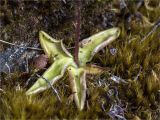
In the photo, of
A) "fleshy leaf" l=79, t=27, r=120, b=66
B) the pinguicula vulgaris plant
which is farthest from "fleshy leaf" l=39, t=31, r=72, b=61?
"fleshy leaf" l=79, t=27, r=120, b=66

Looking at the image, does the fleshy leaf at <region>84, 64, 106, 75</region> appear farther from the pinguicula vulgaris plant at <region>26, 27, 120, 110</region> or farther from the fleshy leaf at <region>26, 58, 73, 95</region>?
the fleshy leaf at <region>26, 58, 73, 95</region>

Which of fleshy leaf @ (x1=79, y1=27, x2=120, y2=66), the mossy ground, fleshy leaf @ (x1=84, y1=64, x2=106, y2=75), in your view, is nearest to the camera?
the mossy ground

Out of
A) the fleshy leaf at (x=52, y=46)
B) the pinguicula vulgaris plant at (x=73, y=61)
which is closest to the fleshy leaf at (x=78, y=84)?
the pinguicula vulgaris plant at (x=73, y=61)

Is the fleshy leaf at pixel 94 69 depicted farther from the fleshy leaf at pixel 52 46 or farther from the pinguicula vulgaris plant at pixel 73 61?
the fleshy leaf at pixel 52 46

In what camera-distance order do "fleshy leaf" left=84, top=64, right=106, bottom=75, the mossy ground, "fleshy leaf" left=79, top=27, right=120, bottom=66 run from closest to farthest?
the mossy ground → "fleshy leaf" left=84, top=64, right=106, bottom=75 → "fleshy leaf" left=79, top=27, right=120, bottom=66

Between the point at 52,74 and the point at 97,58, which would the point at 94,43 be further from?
the point at 52,74

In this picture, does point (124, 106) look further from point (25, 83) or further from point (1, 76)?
point (1, 76)
